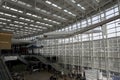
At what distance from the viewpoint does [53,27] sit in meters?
32.4

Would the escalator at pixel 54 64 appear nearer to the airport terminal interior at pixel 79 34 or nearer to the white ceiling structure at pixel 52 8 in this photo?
the airport terminal interior at pixel 79 34

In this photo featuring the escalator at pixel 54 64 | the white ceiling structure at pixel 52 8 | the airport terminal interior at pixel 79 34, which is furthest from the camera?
the escalator at pixel 54 64

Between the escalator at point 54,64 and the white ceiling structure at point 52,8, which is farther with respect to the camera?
the escalator at point 54,64

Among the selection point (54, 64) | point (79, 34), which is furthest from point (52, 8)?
point (54, 64)

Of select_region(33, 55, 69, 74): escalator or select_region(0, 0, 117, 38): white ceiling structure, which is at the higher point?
select_region(0, 0, 117, 38): white ceiling structure

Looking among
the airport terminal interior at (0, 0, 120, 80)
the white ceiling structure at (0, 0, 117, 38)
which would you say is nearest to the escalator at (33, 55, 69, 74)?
the airport terminal interior at (0, 0, 120, 80)

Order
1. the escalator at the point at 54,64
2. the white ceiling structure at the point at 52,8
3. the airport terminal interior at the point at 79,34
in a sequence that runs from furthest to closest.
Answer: the escalator at the point at 54,64, the white ceiling structure at the point at 52,8, the airport terminal interior at the point at 79,34

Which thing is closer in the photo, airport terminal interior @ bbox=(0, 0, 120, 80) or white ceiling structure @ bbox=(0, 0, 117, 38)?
airport terminal interior @ bbox=(0, 0, 120, 80)

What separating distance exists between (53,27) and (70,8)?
11.2 m

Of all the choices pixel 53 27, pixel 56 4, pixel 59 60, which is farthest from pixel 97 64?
pixel 53 27

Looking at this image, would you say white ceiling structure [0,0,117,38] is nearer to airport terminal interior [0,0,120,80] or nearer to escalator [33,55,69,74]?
airport terminal interior [0,0,120,80]

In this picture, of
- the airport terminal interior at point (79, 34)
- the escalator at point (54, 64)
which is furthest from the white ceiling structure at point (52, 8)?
the escalator at point (54, 64)

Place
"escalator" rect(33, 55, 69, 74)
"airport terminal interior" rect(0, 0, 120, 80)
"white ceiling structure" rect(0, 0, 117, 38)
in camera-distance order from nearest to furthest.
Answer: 1. "airport terminal interior" rect(0, 0, 120, 80)
2. "white ceiling structure" rect(0, 0, 117, 38)
3. "escalator" rect(33, 55, 69, 74)

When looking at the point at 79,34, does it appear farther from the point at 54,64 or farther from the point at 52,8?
the point at 54,64
